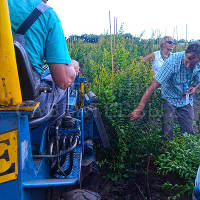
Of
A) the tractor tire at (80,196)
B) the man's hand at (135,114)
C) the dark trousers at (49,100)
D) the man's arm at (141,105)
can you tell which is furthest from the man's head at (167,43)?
the tractor tire at (80,196)

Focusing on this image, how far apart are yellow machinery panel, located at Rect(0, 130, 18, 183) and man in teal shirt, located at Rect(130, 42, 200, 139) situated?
6.51ft

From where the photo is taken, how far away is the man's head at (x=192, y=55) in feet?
9.96

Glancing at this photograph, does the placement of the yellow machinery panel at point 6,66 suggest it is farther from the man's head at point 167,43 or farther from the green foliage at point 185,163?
the man's head at point 167,43

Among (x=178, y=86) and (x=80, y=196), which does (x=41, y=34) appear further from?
(x=178, y=86)

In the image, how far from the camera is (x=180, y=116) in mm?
3600

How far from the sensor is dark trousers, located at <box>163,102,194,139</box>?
3.41 meters

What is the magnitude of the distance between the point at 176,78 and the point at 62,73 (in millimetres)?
2146

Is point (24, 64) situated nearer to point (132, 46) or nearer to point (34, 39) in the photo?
point (34, 39)

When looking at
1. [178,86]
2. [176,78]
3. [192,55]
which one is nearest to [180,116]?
[178,86]

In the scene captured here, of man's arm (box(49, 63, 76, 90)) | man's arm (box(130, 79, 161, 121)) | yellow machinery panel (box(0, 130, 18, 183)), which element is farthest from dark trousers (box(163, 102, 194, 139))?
yellow machinery panel (box(0, 130, 18, 183))

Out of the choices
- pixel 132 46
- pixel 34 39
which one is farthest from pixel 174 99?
pixel 132 46

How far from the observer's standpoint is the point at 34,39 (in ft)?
5.26

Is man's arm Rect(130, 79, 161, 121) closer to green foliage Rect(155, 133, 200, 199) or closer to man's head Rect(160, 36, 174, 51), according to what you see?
green foliage Rect(155, 133, 200, 199)

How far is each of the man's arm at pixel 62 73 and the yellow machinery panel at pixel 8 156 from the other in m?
0.74
